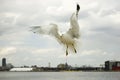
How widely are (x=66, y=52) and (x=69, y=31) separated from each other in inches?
58.3

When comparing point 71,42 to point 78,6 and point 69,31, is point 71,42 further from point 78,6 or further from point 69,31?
point 78,6

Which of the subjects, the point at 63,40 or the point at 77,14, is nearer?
the point at 77,14

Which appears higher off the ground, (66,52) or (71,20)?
(71,20)

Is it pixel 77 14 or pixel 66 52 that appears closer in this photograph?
pixel 77 14

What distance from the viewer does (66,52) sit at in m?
17.8

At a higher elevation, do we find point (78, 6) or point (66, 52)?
point (78, 6)

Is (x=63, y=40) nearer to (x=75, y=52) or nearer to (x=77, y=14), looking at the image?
(x=75, y=52)

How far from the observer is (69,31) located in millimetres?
18750

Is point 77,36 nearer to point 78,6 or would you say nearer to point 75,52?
point 75,52

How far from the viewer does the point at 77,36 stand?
1858 cm

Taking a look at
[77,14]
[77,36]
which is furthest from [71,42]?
[77,14]

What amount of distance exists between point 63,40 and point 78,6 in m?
2.53

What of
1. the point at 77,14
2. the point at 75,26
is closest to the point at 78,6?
the point at 77,14

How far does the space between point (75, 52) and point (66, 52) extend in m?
0.64
